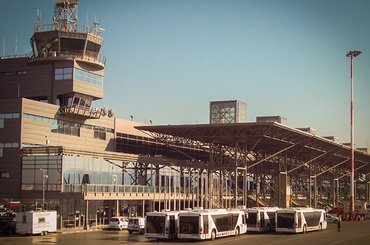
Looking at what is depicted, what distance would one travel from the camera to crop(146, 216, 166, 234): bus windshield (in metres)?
49.7

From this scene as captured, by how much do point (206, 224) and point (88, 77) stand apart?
45.2 meters

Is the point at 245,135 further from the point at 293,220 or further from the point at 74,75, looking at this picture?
the point at 293,220

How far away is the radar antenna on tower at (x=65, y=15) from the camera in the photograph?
285ft

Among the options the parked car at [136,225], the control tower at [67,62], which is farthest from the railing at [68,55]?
the parked car at [136,225]

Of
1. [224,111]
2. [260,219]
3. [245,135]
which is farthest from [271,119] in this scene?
[260,219]

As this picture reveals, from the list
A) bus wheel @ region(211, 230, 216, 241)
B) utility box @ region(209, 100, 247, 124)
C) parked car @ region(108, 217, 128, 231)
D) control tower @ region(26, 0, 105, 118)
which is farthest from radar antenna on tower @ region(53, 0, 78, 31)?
utility box @ region(209, 100, 247, 124)

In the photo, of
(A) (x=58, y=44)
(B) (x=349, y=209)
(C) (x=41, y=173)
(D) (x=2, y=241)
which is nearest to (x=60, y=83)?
(A) (x=58, y=44)

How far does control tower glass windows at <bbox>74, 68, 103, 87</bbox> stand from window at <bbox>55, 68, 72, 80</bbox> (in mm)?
859

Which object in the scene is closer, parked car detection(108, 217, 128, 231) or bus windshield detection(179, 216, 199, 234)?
bus windshield detection(179, 216, 199, 234)

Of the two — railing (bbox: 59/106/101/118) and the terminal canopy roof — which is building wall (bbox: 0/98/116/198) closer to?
railing (bbox: 59/106/101/118)

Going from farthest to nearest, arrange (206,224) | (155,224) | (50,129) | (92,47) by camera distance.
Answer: (92,47), (50,129), (155,224), (206,224)

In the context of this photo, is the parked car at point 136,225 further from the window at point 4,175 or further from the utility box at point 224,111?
the utility box at point 224,111

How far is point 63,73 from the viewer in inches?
3391

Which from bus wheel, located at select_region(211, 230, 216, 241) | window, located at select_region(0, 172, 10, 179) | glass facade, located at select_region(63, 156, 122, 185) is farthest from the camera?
window, located at select_region(0, 172, 10, 179)
